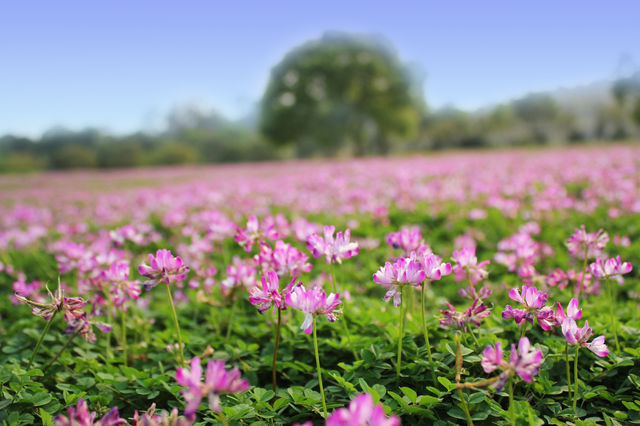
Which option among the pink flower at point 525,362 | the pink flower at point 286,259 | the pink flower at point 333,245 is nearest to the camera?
the pink flower at point 525,362

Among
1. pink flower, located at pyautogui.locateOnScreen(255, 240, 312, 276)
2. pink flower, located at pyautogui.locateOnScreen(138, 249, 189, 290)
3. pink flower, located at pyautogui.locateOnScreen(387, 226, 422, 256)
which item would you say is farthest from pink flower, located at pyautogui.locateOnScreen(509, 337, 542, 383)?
pink flower, located at pyautogui.locateOnScreen(138, 249, 189, 290)

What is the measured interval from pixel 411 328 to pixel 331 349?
0.43 m

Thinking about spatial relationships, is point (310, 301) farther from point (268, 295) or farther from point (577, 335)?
point (577, 335)

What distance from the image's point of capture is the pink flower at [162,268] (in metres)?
1.57

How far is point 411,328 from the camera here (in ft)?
7.25

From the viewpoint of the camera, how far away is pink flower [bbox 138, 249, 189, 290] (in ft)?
5.16

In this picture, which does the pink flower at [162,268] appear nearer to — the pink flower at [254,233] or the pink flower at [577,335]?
the pink flower at [254,233]

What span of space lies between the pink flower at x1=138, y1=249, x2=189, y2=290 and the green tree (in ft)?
141

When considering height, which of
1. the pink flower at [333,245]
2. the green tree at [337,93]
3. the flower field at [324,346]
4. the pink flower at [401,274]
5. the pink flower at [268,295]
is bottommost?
the flower field at [324,346]

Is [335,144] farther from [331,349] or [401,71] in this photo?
[331,349]

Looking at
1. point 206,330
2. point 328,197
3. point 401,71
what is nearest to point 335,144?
point 401,71

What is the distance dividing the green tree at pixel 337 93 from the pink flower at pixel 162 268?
1692 inches

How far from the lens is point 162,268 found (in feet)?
5.25

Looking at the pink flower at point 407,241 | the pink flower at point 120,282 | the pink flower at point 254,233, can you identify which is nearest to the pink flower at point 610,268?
the pink flower at point 407,241
